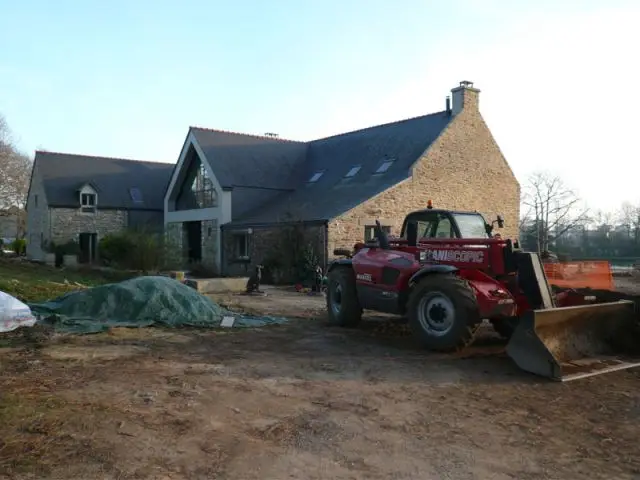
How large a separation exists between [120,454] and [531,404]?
3898 mm

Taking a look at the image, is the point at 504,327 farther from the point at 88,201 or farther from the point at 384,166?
the point at 88,201

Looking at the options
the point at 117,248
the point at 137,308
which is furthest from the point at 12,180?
the point at 137,308

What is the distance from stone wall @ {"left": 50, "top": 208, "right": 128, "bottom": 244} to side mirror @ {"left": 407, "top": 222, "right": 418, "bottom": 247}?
1041 inches

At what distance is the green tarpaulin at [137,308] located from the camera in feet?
33.7

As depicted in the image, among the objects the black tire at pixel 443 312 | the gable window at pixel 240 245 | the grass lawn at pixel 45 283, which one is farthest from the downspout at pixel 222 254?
the black tire at pixel 443 312

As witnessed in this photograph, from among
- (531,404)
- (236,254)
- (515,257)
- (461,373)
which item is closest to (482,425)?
(531,404)

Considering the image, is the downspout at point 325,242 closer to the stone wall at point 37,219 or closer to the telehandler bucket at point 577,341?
the telehandler bucket at point 577,341

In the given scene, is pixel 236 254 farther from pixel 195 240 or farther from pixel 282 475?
pixel 282 475

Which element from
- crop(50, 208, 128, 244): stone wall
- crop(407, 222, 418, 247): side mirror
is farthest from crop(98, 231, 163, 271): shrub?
crop(407, 222, 418, 247): side mirror

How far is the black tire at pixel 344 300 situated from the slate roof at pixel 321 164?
948 cm

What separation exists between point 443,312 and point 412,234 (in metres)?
1.82

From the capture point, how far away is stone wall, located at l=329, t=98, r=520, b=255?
21.2 meters

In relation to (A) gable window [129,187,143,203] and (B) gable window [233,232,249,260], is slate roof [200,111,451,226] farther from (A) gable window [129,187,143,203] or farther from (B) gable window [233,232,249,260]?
(A) gable window [129,187,143,203]

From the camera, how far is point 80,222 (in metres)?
33.5
